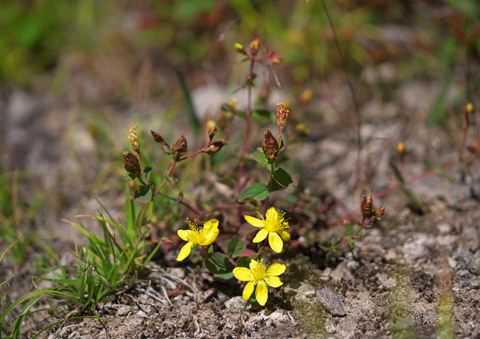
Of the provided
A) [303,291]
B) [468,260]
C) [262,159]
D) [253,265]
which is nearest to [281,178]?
[262,159]

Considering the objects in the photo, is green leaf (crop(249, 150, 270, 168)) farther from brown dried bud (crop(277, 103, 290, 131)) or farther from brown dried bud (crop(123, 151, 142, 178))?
brown dried bud (crop(123, 151, 142, 178))

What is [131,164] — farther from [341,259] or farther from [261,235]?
[341,259]

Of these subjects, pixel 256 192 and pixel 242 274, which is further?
pixel 256 192

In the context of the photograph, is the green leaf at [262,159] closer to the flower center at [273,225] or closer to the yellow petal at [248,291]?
the flower center at [273,225]

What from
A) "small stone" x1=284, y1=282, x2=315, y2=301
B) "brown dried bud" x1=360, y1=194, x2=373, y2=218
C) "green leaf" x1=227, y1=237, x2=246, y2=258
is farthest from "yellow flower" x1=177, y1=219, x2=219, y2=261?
"brown dried bud" x1=360, y1=194, x2=373, y2=218

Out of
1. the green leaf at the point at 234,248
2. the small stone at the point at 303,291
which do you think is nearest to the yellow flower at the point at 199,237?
the green leaf at the point at 234,248
